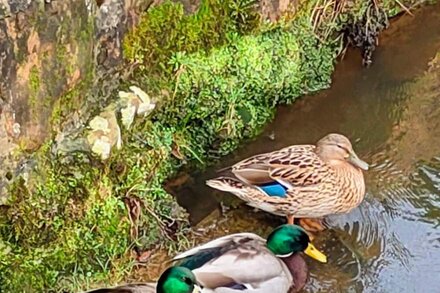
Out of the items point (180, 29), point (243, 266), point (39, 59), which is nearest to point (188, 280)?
point (243, 266)

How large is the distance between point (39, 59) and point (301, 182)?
1.57m

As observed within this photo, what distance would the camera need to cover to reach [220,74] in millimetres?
6121

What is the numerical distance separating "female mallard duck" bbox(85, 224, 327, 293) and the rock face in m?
0.93

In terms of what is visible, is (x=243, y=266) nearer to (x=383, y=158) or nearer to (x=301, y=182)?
(x=301, y=182)

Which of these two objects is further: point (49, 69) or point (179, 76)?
point (179, 76)

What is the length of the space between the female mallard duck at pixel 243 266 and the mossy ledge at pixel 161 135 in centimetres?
46

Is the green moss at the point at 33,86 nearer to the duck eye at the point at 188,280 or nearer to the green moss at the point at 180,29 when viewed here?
the green moss at the point at 180,29

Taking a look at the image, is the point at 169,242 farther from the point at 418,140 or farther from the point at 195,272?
the point at 418,140

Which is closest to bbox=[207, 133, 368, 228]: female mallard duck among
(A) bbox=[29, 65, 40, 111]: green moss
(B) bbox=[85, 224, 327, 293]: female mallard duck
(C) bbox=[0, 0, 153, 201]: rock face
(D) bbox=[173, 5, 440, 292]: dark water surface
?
(D) bbox=[173, 5, 440, 292]: dark water surface

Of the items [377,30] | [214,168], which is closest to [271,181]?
[214,168]

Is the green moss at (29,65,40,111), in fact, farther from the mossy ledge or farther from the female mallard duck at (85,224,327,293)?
the female mallard duck at (85,224,327,293)

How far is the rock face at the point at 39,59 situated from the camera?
189 inches

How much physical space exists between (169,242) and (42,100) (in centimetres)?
103

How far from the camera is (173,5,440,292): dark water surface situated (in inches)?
216
